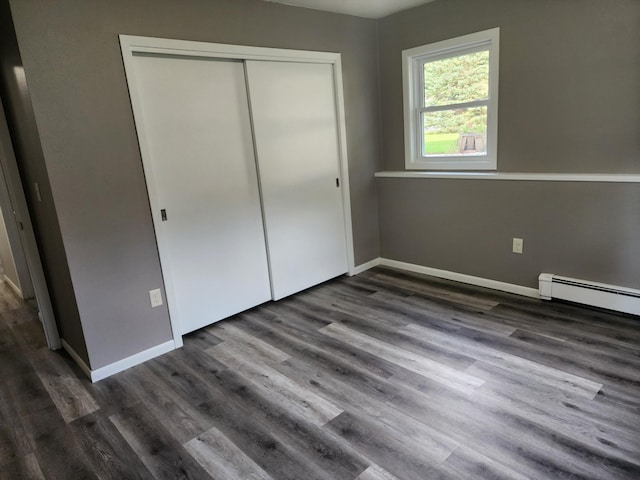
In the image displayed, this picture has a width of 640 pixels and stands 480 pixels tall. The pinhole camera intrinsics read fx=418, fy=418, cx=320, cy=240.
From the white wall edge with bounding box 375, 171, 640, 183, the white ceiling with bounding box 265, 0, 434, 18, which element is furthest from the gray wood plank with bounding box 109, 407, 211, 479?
the white ceiling with bounding box 265, 0, 434, 18

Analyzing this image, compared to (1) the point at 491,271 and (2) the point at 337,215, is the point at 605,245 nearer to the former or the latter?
(1) the point at 491,271

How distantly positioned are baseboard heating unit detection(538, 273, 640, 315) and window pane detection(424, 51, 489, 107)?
5.06 feet

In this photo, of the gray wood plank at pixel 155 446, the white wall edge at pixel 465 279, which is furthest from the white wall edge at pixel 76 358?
the white wall edge at pixel 465 279

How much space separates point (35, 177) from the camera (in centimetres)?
257

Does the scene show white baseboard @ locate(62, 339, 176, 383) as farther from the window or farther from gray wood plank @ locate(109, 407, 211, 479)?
the window

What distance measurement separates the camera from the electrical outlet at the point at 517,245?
10.8 ft

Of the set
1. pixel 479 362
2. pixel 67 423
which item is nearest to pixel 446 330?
pixel 479 362

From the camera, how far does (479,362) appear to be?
248 cm

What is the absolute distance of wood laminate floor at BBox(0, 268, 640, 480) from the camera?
1.81 m

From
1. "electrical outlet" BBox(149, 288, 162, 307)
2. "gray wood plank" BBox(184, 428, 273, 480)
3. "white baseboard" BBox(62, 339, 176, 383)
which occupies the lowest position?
"gray wood plank" BBox(184, 428, 273, 480)

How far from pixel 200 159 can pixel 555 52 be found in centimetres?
257

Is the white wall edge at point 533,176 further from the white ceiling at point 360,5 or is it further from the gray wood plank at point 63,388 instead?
the gray wood plank at point 63,388

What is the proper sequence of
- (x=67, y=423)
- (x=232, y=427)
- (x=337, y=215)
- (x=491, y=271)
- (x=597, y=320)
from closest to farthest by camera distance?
1. (x=232, y=427)
2. (x=67, y=423)
3. (x=597, y=320)
4. (x=491, y=271)
5. (x=337, y=215)

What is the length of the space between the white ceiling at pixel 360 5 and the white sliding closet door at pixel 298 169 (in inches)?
17.3
